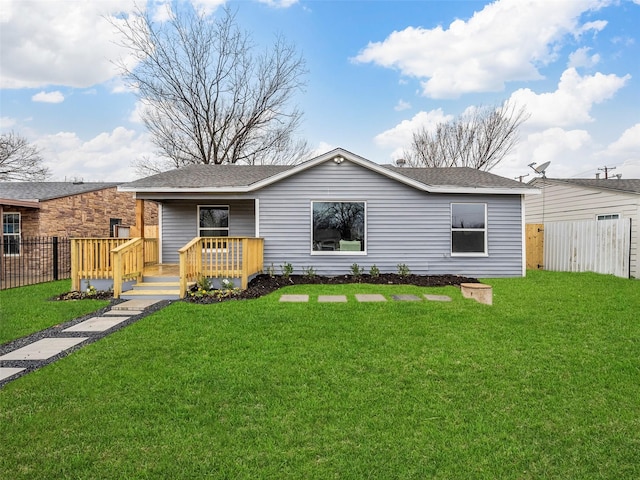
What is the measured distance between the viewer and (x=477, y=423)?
280 cm

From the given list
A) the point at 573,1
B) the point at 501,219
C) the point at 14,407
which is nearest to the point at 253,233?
the point at 501,219

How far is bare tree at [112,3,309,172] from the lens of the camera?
68.0ft

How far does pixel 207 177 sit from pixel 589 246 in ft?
41.1

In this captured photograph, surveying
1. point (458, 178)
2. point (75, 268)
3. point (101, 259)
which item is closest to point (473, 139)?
point (458, 178)

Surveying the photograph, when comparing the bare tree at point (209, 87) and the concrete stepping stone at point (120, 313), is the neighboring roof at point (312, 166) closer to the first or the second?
the concrete stepping stone at point (120, 313)

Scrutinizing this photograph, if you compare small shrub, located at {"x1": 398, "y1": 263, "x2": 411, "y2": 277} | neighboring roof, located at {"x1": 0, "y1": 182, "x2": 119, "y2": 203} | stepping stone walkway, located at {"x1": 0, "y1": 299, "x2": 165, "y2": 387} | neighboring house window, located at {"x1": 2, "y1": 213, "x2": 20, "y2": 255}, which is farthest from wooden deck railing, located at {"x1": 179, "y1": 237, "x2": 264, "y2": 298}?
neighboring house window, located at {"x1": 2, "y1": 213, "x2": 20, "y2": 255}

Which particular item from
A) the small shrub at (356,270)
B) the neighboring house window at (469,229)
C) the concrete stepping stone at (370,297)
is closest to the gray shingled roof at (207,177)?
the small shrub at (356,270)

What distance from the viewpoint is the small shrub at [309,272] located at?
10.4 meters

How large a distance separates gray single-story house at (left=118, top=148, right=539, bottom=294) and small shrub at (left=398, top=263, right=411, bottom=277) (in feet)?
0.35

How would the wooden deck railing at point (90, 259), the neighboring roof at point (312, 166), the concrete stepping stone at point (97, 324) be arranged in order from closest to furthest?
the concrete stepping stone at point (97, 324) → the wooden deck railing at point (90, 259) → the neighboring roof at point (312, 166)

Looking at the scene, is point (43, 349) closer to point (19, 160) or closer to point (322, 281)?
point (322, 281)

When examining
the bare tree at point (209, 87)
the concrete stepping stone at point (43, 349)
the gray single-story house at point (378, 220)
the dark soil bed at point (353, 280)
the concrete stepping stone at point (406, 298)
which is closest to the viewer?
the concrete stepping stone at point (43, 349)

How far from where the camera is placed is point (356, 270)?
10.5 metres

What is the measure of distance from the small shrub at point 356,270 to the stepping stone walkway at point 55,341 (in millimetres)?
5558
